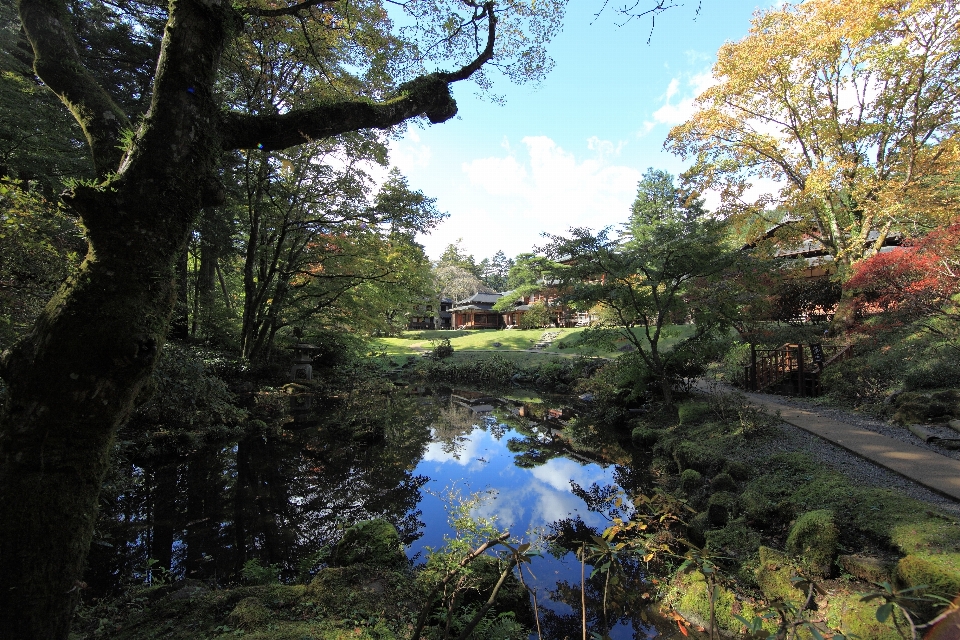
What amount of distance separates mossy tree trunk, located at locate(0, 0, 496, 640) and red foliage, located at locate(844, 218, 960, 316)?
32.7ft

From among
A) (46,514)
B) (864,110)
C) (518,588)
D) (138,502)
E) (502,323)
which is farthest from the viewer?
(502,323)

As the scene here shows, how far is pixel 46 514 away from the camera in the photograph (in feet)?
5.82

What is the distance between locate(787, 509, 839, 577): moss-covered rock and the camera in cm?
336

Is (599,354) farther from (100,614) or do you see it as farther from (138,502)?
(100,614)

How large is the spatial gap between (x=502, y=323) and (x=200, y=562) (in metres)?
37.0

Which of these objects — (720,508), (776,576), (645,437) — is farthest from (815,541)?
(645,437)

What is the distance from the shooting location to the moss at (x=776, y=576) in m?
3.24

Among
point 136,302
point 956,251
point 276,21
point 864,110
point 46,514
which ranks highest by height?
point 864,110

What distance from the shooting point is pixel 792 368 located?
10.2m

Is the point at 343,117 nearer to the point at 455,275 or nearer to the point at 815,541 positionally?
the point at 815,541

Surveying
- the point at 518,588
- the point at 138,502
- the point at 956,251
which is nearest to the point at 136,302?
the point at 518,588

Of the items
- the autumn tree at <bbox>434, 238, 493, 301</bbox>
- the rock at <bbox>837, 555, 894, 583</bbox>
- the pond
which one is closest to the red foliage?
the pond

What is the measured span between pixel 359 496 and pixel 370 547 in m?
2.07

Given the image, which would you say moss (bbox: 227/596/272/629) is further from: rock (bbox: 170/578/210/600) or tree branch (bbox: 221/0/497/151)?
tree branch (bbox: 221/0/497/151)
